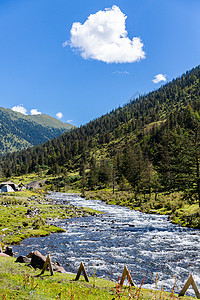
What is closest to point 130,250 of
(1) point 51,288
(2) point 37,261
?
(2) point 37,261

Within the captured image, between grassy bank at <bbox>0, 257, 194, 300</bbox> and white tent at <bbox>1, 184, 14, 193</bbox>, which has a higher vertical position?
grassy bank at <bbox>0, 257, 194, 300</bbox>

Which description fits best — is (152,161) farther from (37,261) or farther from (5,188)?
(37,261)

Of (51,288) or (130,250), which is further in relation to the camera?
(130,250)

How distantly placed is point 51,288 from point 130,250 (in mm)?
12446

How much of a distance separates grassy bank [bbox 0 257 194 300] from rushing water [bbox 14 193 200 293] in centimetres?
363

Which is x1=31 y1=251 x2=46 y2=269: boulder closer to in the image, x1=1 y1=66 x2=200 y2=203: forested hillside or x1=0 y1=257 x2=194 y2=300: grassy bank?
x1=0 y1=257 x2=194 y2=300: grassy bank

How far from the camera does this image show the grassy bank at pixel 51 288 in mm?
8383

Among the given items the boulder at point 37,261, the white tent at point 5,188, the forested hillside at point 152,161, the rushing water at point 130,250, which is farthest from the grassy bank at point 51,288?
the white tent at point 5,188

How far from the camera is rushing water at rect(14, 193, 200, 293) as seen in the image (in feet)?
49.1

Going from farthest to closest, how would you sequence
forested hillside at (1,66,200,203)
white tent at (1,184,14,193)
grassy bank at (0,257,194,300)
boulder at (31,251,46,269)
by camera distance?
white tent at (1,184,14,193), forested hillside at (1,66,200,203), boulder at (31,251,46,269), grassy bank at (0,257,194,300)

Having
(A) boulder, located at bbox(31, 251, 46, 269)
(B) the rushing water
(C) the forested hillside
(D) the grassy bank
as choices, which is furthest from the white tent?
(D) the grassy bank

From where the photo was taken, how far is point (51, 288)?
9781 mm

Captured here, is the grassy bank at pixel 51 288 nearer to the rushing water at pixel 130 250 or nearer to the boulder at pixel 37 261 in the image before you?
the boulder at pixel 37 261

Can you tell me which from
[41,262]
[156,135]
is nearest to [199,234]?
[41,262]
